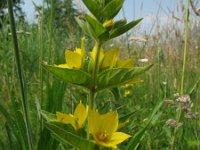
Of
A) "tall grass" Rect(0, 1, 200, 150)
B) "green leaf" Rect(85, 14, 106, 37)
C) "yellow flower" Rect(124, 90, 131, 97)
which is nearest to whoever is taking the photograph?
"green leaf" Rect(85, 14, 106, 37)

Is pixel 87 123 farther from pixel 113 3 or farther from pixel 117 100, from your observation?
pixel 117 100

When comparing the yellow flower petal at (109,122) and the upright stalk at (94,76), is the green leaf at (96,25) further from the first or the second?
the yellow flower petal at (109,122)

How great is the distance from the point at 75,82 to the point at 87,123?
102 millimetres

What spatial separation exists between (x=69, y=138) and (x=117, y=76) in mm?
146

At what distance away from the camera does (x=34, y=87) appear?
1.97 m

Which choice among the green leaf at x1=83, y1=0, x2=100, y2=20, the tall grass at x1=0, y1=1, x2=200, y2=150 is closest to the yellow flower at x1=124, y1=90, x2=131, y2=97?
the tall grass at x1=0, y1=1, x2=200, y2=150

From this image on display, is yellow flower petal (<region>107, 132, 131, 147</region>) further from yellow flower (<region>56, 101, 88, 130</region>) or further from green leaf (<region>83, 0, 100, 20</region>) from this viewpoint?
green leaf (<region>83, 0, 100, 20</region>)

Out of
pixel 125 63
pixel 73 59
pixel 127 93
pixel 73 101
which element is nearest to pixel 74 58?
pixel 73 59

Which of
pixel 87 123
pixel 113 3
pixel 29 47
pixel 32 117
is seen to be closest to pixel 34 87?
pixel 32 117

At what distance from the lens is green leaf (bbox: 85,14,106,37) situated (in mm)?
700

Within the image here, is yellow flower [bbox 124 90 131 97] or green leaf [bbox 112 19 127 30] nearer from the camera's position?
green leaf [bbox 112 19 127 30]

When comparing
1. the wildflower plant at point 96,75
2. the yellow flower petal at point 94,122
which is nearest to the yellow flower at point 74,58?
the wildflower plant at point 96,75

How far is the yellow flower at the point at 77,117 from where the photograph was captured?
0.76 m

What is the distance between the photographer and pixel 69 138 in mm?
715
